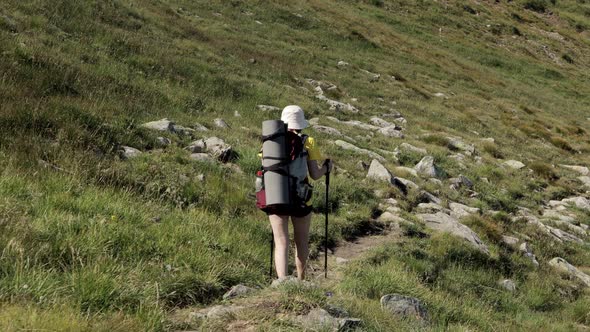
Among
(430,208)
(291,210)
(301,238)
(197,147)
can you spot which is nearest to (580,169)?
(430,208)

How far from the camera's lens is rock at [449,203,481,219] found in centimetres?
1072

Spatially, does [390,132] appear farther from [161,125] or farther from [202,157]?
[202,157]

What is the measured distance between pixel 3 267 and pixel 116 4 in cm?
1783

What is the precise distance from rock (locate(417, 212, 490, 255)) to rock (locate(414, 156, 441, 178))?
298 centimetres

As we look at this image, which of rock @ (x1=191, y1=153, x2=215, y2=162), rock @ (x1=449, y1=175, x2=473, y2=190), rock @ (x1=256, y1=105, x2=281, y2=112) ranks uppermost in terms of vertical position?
rock @ (x1=191, y1=153, x2=215, y2=162)

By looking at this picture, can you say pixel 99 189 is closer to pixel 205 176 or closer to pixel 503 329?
pixel 205 176

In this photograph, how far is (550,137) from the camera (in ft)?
80.7

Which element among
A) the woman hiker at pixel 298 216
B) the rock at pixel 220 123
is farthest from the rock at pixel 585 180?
the woman hiker at pixel 298 216

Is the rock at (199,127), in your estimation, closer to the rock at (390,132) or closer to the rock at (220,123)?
the rock at (220,123)

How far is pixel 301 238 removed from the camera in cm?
594

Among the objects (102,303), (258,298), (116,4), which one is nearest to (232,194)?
(258,298)

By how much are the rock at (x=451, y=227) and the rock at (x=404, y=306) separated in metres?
4.03

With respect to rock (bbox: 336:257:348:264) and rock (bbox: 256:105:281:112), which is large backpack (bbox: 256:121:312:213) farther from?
rock (bbox: 256:105:281:112)

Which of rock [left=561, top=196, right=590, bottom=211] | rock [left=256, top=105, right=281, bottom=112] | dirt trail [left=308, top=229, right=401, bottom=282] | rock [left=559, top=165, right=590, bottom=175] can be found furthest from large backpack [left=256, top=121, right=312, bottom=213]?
rock [left=559, top=165, right=590, bottom=175]
